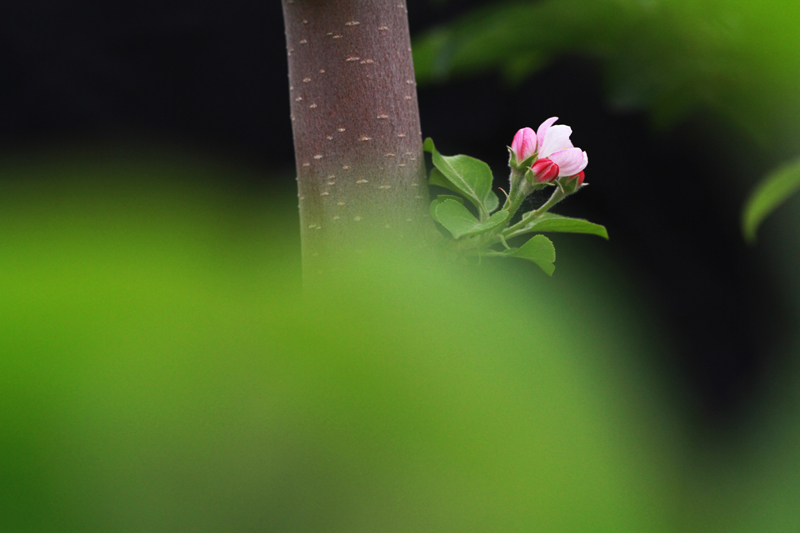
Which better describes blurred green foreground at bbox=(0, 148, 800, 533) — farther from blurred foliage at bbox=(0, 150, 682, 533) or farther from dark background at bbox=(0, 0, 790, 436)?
dark background at bbox=(0, 0, 790, 436)

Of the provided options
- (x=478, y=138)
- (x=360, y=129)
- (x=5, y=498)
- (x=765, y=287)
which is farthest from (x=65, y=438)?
(x=765, y=287)

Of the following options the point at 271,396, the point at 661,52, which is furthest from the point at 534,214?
the point at 661,52

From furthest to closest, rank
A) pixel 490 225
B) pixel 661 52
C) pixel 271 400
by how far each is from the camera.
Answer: pixel 661 52 → pixel 490 225 → pixel 271 400

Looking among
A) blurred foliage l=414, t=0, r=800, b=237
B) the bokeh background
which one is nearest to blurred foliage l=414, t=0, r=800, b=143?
blurred foliage l=414, t=0, r=800, b=237

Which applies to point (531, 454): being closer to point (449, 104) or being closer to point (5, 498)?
point (5, 498)

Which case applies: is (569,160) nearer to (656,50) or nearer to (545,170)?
(545,170)
